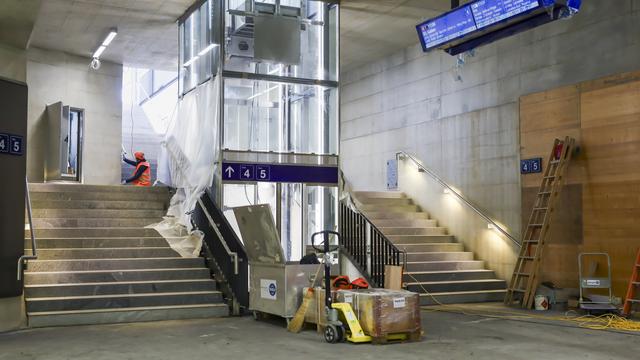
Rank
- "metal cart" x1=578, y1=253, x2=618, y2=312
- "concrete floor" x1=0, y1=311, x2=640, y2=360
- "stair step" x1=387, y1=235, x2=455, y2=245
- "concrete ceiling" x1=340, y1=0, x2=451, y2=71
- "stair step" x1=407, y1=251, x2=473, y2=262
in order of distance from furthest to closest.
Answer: "stair step" x1=387, y1=235, x2=455, y2=245 < "stair step" x1=407, y1=251, x2=473, y2=262 < "concrete ceiling" x1=340, y1=0, x2=451, y2=71 < "metal cart" x1=578, y1=253, x2=618, y2=312 < "concrete floor" x1=0, y1=311, x2=640, y2=360

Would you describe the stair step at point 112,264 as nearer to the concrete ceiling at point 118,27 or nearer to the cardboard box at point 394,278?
the cardboard box at point 394,278

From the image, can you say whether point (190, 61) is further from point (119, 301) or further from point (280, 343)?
point (280, 343)

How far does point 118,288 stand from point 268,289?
2298 millimetres

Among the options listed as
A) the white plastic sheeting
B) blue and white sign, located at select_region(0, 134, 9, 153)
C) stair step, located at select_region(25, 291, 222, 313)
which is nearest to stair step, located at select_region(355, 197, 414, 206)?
the white plastic sheeting

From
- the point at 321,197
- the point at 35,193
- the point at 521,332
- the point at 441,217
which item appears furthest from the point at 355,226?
the point at 35,193

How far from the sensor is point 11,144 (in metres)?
8.82

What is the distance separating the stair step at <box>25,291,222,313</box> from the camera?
9.45m

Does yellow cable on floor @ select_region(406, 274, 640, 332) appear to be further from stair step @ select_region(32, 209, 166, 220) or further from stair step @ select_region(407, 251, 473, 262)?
stair step @ select_region(32, 209, 166, 220)

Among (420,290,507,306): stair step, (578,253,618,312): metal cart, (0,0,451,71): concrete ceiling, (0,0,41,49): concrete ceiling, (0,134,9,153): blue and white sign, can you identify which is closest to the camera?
(0,134,9,153): blue and white sign

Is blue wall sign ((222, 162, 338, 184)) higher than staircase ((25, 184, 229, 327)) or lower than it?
higher

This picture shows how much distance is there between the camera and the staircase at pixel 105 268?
9656 millimetres

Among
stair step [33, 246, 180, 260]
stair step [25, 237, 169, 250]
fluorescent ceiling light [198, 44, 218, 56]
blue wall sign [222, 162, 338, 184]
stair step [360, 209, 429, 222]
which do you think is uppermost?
fluorescent ceiling light [198, 44, 218, 56]

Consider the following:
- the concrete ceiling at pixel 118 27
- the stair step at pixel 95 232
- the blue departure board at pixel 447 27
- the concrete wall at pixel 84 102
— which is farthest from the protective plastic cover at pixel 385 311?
the concrete wall at pixel 84 102

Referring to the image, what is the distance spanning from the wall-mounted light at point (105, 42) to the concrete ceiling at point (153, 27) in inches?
4.4
